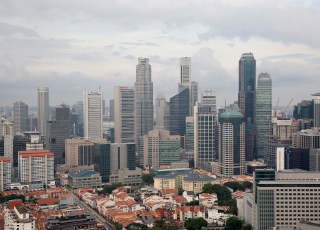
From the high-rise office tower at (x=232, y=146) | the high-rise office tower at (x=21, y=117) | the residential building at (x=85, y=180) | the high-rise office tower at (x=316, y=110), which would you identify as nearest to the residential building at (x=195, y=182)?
the high-rise office tower at (x=232, y=146)

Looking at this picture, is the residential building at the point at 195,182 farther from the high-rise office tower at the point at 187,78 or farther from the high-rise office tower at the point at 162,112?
the high-rise office tower at the point at 187,78

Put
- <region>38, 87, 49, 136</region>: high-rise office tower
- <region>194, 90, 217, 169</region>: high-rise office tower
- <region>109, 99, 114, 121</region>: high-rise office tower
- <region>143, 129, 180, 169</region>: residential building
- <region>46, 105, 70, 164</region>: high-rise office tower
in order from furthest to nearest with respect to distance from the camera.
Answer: <region>109, 99, 114, 121</region>: high-rise office tower → <region>38, 87, 49, 136</region>: high-rise office tower → <region>46, 105, 70, 164</region>: high-rise office tower → <region>143, 129, 180, 169</region>: residential building → <region>194, 90, 217, 169</region>: high-rise office tower

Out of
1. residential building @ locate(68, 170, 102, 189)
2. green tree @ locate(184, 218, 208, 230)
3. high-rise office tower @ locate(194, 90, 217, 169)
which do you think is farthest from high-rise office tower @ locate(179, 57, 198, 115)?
green tree @ locate(184, 218, 208, 230)

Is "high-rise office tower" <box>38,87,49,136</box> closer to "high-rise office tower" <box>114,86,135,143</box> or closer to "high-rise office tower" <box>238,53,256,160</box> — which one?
"high-rise office tower" <box>114,86,135,143</box>

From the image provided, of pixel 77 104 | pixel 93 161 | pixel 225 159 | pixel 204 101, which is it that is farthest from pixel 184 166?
pixel 77 104

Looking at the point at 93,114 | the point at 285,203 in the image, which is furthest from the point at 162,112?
the point at 285,203

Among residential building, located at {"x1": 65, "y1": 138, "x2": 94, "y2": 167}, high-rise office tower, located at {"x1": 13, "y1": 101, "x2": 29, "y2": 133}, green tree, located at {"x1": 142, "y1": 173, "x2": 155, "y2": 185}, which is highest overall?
high-rise office tower, located at {"x1": 13, "y1": 101, "x2": 29, "y2": 133}

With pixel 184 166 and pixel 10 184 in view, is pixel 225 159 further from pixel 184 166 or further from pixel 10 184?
pixel 10 184
